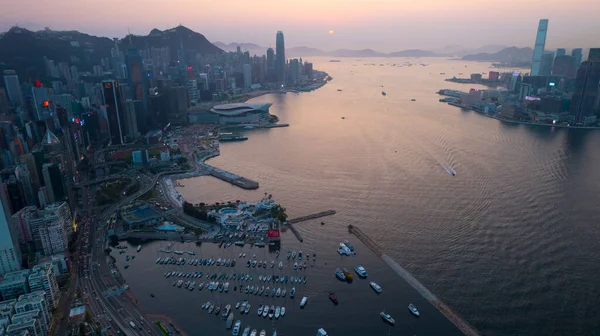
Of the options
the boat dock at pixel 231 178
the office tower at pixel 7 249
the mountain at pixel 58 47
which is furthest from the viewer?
the mountain at pixel 58 47

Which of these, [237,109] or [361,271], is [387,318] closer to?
[361,271]

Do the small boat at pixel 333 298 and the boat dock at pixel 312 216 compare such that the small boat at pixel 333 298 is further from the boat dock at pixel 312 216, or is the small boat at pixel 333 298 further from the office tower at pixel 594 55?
the office tower at pixel 594 55

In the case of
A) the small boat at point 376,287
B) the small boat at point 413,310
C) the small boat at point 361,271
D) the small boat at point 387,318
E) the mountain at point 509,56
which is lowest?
the small boat at point 387,318

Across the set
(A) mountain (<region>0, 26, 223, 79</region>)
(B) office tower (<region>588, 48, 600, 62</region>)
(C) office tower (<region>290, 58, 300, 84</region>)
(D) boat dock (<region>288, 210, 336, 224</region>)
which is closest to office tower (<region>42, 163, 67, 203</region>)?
(D) boat dock (<region>288, 210, 336, 224</region>)

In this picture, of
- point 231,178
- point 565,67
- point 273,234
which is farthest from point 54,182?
point 565,67

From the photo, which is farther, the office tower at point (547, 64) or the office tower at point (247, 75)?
the office tower at point (247, 75)

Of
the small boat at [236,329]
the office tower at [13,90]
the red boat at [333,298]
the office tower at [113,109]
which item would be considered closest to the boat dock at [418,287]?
the red boat at [333,298]

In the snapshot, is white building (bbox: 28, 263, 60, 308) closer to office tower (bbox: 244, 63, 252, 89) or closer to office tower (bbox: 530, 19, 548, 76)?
office tower (bbox: 244, 63, 252, 89)
